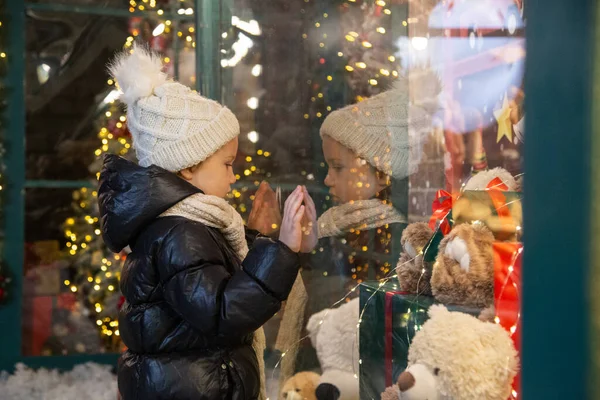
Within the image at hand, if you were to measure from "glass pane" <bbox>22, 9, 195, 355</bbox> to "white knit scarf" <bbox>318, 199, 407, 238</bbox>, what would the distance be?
7.02 ft

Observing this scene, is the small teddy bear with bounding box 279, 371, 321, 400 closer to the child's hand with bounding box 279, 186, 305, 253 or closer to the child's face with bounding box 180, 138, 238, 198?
the child's hand with bounding box 279, 186, 305, 253

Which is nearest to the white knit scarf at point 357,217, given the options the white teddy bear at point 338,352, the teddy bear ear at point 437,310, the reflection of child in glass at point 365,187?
the reflection of child in glass at point 365,187

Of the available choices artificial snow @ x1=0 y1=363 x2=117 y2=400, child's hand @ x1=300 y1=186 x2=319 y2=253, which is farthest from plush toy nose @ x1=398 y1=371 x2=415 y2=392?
artificial snow @ x1=0 y1=363 x2=117 y2=400

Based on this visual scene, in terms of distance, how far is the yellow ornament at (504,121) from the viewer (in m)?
1.37

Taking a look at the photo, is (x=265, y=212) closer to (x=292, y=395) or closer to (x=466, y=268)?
(x=292, y=395)

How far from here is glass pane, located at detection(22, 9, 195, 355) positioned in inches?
166

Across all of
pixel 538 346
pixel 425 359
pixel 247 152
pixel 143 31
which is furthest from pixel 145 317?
pixel 143 31

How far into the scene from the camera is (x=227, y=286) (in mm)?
1898

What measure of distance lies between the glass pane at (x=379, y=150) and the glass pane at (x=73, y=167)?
5.10ft

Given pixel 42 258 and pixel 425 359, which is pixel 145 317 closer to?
pixel 425 359

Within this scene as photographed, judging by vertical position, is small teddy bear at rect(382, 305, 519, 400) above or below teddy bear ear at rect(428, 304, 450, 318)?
below

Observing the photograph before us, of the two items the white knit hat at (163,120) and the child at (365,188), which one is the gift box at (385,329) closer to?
the child at (365,188)

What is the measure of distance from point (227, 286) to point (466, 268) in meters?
0.72

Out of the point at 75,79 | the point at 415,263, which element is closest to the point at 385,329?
the point at 415,263
